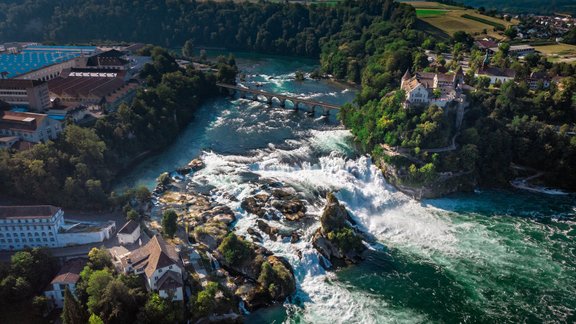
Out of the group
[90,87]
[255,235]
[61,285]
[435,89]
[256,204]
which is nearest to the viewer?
[61,285]

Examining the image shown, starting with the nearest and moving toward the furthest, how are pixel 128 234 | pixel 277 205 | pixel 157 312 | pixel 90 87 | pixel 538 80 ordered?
pixel 157 312, pixel 128 234, pixel 277 205, pixel 90 87, pixel 538 80

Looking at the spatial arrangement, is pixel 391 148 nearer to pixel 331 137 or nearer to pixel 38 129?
pixel 331 137

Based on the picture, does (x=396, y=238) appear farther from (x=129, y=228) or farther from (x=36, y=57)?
(x=36, y=57)

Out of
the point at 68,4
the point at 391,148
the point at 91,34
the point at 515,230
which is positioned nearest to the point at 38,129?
the point at 391,148

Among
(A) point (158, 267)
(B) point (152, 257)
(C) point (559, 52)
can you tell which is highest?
(C) point (559, 52)

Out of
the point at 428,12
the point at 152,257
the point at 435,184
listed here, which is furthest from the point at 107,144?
the point at 428,12

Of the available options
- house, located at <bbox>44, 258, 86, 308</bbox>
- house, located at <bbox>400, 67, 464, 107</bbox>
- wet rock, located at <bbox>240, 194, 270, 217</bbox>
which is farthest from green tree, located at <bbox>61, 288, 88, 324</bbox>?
house, located at <bbox>400, 67, 464, 107</bbox>

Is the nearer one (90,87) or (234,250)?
(234,250)
